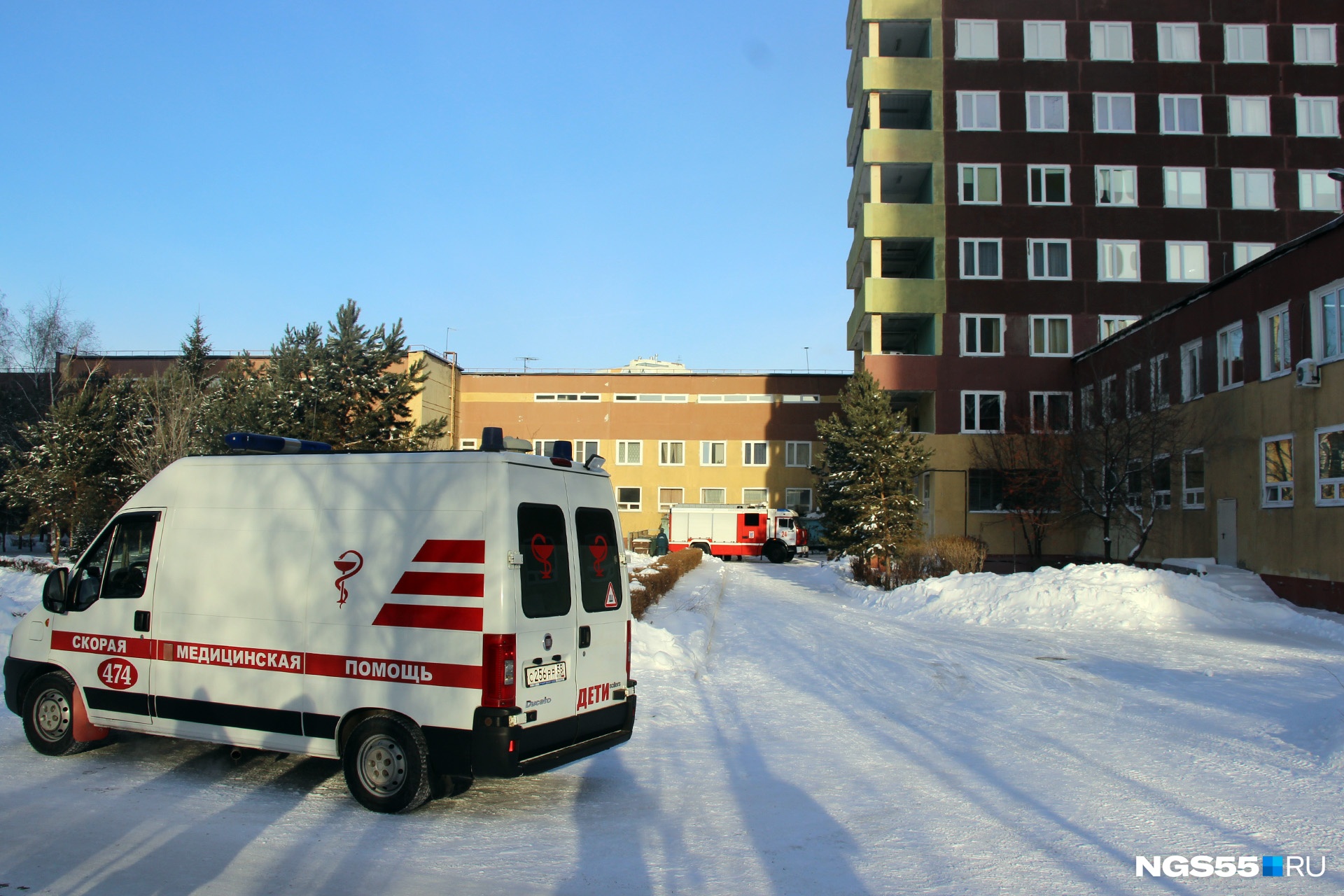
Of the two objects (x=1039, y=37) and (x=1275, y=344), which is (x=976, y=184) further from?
(x=1275, y=344)

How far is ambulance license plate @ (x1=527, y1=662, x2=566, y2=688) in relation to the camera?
21.4ft

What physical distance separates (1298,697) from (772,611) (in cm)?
1160

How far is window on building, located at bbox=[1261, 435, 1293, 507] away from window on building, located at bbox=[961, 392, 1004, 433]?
17.2 metres

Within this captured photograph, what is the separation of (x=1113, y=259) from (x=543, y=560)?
1551 inches

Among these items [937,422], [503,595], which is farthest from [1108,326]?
[503,595]

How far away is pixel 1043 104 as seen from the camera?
4050cm

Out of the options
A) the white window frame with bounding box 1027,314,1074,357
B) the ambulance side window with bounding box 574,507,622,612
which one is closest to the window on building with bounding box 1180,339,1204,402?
the white window frame with bounding box 1027,314,1074,357

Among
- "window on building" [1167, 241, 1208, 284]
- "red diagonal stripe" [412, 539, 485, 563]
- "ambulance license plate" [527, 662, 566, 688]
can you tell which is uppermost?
"window on building" [1167, 241, 1208, 284]

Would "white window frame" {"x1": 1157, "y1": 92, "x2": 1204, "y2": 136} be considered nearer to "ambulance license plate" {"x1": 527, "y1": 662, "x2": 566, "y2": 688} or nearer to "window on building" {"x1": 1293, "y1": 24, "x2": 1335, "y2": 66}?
"window on building" {"x1": 1293, "y1": 24, "x2": 1335, "y2": 66}

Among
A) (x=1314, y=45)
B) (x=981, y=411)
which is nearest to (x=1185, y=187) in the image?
(x=1314, y=45)

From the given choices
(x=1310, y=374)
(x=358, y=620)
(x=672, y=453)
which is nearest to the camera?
(x=358, y=620)

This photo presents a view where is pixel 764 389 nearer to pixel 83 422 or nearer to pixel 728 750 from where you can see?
pixel 83 422

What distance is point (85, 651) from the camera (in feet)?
26.0

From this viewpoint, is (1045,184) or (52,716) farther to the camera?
(1045,184)
